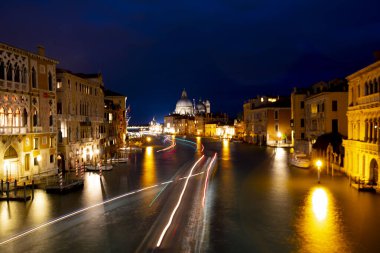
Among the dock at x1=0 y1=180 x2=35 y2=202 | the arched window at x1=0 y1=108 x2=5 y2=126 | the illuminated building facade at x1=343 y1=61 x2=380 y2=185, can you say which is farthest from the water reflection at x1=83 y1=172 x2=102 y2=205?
the illuminated building facade at x1=343 y1=61 x2=380 y2=185

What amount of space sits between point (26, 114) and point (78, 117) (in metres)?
12.3

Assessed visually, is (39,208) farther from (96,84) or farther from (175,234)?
(96,84)

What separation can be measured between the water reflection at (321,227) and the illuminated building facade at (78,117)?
28283mm

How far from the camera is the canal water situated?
59.2 feet

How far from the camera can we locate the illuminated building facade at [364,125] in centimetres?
3200

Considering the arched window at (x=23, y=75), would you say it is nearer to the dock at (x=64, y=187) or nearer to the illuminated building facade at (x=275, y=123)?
the dock at (x=64, y=187)

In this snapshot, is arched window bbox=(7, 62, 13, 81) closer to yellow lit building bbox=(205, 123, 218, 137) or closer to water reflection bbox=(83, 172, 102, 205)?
water reflection bbox=(83, 172, 102, 205)

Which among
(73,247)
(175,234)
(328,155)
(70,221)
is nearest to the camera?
(73,247)

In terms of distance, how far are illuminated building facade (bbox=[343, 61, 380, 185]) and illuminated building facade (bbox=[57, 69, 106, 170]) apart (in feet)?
98.6

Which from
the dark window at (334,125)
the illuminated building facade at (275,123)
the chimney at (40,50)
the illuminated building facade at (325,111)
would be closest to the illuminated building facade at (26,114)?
the chimney at (40,50)

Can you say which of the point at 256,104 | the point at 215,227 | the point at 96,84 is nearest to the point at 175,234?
the point at 215,227

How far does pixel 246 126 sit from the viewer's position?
113625mm

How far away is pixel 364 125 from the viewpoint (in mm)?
34500

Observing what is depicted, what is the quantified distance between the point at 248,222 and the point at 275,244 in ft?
12.6
